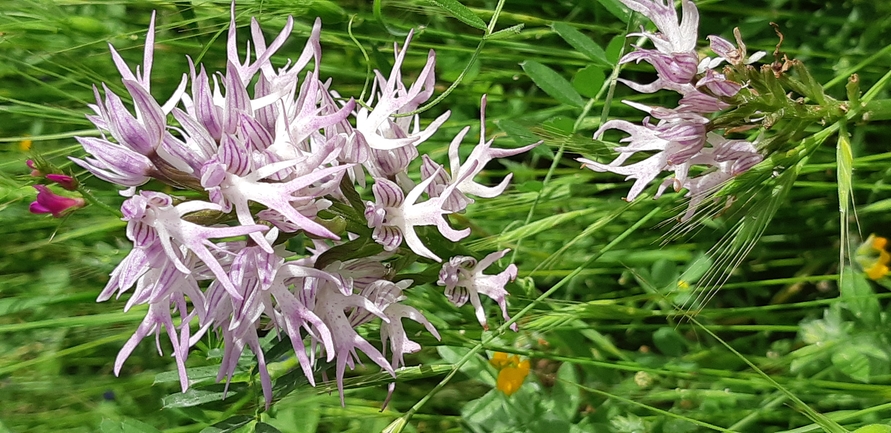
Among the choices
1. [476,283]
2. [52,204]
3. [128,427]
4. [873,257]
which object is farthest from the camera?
[873,257]

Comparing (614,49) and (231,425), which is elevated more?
(614,49)

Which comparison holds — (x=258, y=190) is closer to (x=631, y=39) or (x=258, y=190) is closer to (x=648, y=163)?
Result: (x=648, y=163)

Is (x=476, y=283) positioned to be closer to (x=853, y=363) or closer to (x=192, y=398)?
(x=192, y=398)

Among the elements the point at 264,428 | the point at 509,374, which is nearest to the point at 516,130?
the point at 509,374

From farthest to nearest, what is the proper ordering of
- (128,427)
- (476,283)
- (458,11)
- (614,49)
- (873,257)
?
(873,257) → (614,49) → (128,427) → (476,283) → (458,11)

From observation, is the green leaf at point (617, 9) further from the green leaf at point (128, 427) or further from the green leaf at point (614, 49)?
the green leaf at point (128, 427)

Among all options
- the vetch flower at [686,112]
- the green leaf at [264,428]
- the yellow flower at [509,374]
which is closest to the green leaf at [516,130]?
the vetch flower at [686,112]
